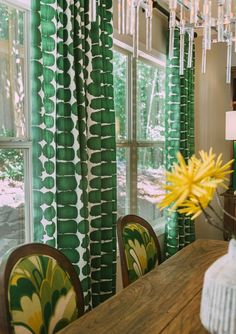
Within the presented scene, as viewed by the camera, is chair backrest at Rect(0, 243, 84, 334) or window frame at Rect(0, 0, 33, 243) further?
window frame at Rect(0, 0, 33, 243)

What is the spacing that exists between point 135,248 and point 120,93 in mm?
1696

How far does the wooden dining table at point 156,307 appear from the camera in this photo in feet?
3.86

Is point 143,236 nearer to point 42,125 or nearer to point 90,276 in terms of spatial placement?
point 90,276

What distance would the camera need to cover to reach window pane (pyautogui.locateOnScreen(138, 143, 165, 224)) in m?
3.60

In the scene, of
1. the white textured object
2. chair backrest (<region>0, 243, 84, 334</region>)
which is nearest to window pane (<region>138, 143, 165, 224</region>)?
chair backrest (<region>0, 243, 84, 334</region>)

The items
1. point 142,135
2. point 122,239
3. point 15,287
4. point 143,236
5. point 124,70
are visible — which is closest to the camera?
point 15,287

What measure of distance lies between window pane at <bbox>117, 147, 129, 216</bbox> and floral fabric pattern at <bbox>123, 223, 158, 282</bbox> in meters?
1.22

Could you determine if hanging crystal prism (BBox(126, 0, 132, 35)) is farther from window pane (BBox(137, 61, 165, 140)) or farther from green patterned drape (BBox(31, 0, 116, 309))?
window pane (BBox(137, 61, 165, 140))

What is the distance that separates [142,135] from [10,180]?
5.78 feet

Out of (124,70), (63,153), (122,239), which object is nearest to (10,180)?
(63,153)

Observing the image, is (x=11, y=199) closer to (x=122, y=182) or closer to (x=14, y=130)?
(x=14, y=130)

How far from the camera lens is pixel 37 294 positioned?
4.09ft

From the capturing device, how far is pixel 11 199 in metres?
2.13

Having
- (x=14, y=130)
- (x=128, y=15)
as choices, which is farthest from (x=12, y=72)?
(x=128, y=15)
